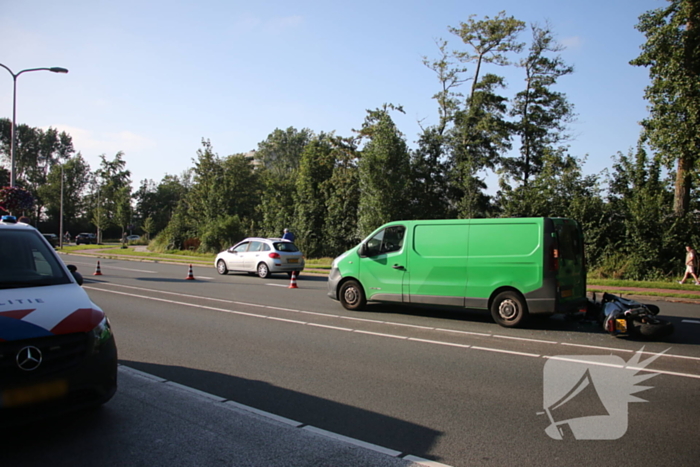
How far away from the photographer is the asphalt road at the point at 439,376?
4.32 meters

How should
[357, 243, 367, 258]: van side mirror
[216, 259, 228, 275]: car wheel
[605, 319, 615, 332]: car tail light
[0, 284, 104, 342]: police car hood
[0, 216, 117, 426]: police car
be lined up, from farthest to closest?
1. [216, 259, 228, 275]: car wheel
2. [357, 243, 367, 258]: van side mirror
3. [605, 319, 615, 332]: car tail light
4. [0, 284, 104, 342]: police car hood
5. [0, 216, 117, 426]: police car

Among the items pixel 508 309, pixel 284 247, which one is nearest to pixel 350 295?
pixel 508 309

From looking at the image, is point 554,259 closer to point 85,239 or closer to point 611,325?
point 611,325

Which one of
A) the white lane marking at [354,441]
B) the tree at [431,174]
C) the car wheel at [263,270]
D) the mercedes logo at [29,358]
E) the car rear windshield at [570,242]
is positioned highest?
the tree at [431,174]

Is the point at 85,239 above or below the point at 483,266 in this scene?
below

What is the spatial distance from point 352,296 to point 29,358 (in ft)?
26.5

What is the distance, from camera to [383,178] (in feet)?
86.9

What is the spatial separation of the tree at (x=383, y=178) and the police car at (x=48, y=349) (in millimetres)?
21908

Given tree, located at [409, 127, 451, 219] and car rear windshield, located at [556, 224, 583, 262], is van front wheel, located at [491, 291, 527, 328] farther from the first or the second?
tree, located at [409, 127, 451, 219]

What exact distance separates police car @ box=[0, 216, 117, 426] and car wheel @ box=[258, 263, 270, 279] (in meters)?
15.4

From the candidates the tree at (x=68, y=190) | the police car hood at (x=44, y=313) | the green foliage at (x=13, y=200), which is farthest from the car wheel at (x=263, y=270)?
the tree at (x=68, y=190)

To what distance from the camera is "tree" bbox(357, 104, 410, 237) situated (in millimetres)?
26438

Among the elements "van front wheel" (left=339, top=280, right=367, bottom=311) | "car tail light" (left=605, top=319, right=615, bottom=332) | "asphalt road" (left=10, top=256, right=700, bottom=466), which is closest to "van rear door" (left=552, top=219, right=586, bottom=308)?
"asphalt road" (left=10, top=256, right=700, bottom=466)

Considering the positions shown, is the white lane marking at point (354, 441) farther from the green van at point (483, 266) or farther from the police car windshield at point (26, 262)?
the green van at point (483, 266)
